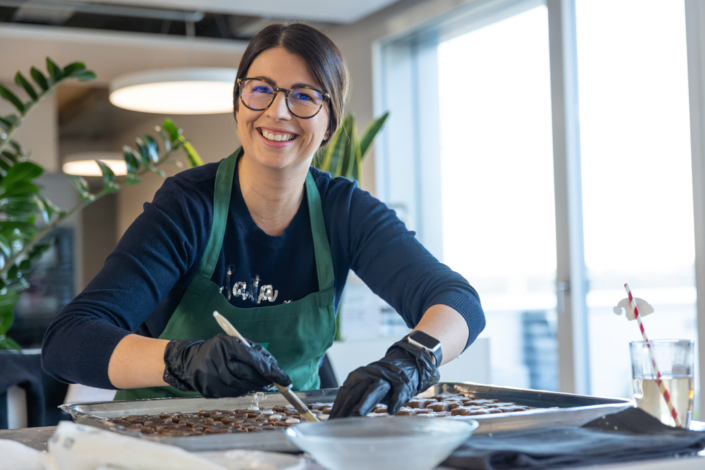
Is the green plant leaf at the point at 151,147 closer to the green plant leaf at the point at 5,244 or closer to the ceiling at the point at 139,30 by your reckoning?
the green plant leaf at the point at 5,244

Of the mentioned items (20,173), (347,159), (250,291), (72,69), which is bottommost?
(250,291)

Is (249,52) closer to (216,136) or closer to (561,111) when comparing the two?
(561,111)

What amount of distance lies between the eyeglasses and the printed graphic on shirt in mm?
308

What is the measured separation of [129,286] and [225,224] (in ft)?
0.87

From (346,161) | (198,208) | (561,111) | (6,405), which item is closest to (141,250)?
(198,208)

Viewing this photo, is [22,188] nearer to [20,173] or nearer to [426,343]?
[20,173]

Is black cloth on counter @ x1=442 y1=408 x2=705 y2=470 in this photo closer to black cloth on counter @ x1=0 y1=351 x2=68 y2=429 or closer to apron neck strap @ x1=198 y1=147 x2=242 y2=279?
apron neck strap @ x1=198 y1=147 x2=242 y2=279

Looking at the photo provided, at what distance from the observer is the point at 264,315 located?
1.44 meters

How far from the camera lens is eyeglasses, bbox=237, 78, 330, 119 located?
55.9 inches

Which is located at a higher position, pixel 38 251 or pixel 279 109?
pixel 279 109

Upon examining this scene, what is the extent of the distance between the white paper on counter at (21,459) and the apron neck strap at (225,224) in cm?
63

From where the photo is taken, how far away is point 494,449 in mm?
787

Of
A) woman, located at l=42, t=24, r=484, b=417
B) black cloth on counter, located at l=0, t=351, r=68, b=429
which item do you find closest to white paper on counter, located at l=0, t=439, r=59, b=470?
woman, located at l=42, t=24, r=484, b=417

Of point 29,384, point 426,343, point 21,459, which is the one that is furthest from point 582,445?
point 29,384
